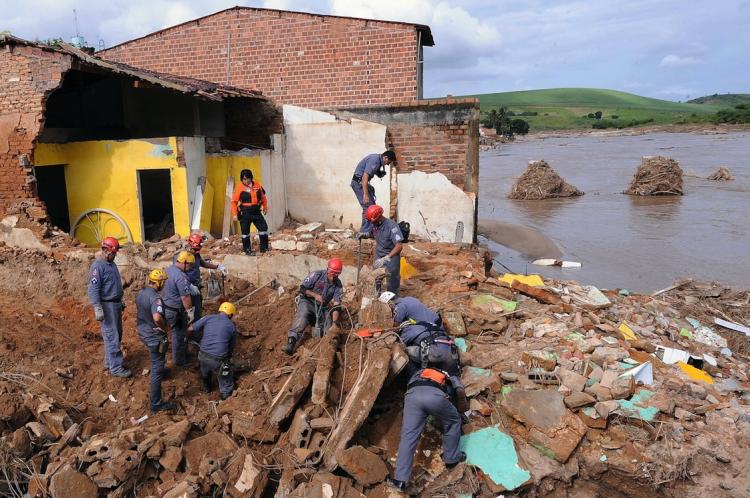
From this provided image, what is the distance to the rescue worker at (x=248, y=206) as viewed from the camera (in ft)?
29.7

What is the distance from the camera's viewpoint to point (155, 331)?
21.3 feet

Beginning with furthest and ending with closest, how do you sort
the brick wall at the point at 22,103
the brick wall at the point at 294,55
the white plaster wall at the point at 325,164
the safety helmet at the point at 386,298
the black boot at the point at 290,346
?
the brick wall at the point at 294,55 → the white plaster wall at the point at 325,164 → the brick wall at the point at 22,103 → the black boot at the point at 290,346 → the safety helmet at the point at 386,298

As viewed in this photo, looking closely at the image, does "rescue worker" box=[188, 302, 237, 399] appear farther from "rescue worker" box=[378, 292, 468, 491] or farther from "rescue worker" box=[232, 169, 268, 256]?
"rescue worker" box=[232, 169, 268, 256]

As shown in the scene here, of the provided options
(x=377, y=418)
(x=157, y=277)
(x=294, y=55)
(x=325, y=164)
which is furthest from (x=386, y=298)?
(x=294, y=55)

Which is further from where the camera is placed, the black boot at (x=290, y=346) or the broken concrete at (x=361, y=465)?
the black boot at (x=290, y=346)

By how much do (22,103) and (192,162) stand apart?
9.69 ft

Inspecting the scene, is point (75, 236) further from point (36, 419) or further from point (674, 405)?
point (674, 405)

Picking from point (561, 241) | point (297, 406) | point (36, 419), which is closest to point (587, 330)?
point (297, 406)

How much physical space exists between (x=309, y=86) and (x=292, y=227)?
4069 millimetres

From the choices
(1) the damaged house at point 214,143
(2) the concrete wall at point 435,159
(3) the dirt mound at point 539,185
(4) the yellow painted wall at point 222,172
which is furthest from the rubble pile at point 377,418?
(3) the dirt mound at point 539,185

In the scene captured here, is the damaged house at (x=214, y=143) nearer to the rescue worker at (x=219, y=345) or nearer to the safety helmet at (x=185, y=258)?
the safety helmet at (x=185, y=258)

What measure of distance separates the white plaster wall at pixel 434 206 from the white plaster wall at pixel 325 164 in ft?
1.38

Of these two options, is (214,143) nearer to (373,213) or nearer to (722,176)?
(373,213)

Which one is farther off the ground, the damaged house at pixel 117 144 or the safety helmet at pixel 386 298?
the damaged house at pixel 117 144
